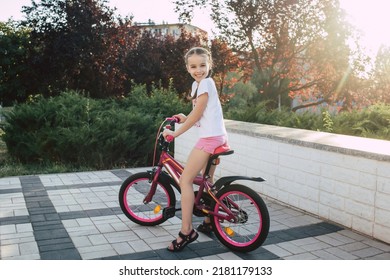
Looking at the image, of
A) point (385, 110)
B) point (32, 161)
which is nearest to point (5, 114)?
point (32, 161)

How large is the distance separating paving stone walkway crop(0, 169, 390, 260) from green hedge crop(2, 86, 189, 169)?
274cm

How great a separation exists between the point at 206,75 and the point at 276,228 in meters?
1.89

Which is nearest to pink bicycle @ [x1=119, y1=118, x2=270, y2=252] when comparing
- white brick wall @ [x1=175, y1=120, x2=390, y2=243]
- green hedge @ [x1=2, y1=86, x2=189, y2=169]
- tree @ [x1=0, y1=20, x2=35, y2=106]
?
white brick wall @ [x1=175, y1=120, x2=390, y2=243]

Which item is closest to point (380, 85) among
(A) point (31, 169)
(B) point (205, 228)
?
(A) point (31, 169)

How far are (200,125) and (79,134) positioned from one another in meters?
5.32

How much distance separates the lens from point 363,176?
4.61 m

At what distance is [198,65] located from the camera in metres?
4.06

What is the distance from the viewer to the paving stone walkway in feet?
13.6

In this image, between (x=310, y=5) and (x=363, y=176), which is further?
(x=310, y=5)

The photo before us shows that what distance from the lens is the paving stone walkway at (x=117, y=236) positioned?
13.6ft

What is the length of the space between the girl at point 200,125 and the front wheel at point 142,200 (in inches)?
23.8

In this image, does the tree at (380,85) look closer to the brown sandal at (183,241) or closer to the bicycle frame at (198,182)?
the bicycle frame at (198,182)

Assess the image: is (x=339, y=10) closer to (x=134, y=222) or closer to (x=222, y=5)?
(x=222, y=5)

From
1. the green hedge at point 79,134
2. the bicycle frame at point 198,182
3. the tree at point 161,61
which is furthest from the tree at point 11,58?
the bicycle frame at point 198,182
